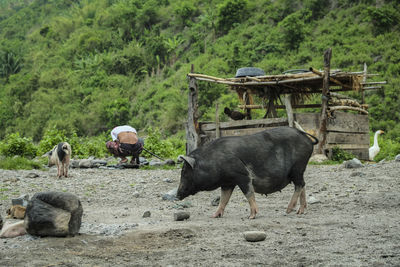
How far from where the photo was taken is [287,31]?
32.0 metres

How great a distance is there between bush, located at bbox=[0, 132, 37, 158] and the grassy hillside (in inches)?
595

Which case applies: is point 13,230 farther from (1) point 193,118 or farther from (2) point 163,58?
(2) point 163,58

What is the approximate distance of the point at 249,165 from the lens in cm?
557

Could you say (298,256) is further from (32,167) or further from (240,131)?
(32,167)

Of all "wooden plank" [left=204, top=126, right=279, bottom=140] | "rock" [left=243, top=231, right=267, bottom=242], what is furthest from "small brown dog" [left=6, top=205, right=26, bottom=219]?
"wooden plank" [left=204, top=126, right=279, bottom=140]

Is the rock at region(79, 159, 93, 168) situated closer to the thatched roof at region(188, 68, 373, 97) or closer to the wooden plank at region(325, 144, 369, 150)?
the thatched roof at region(188, 68, 373, 97)

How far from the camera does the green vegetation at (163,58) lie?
1039 inches

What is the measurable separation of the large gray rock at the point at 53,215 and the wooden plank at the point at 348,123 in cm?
938

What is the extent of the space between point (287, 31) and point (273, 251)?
30.1 metres

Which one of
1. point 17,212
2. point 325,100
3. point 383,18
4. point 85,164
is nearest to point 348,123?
point 325,100

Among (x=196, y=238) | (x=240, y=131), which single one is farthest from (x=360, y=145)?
(x=196, y=238)

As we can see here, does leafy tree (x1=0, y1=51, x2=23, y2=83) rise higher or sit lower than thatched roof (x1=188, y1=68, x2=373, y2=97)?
higher

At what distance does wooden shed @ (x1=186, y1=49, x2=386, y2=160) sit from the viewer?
12.1 meters

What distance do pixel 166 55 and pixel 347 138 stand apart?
32.3 metres
